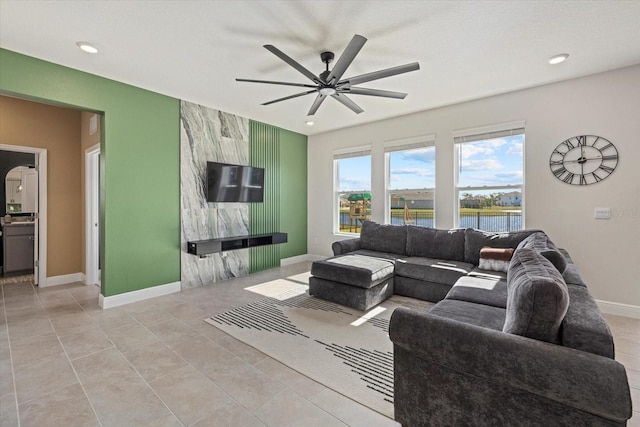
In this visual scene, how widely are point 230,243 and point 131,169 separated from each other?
171cm

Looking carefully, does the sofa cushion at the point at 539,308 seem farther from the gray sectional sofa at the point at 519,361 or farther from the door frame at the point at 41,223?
the door frame at the point at 41,223

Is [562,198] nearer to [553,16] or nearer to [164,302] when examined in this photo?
[553,16]

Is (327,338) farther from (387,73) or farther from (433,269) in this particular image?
(387,73)

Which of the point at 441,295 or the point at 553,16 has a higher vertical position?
the point at 553,16

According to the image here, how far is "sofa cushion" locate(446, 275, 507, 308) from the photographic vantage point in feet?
7.83

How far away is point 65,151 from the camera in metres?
4.70

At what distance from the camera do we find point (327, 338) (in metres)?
2.75

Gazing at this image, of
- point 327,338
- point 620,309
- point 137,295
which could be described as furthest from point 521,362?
point 137,295

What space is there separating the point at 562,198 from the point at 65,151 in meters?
7.41

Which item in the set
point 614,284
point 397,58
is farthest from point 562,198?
point 397,58

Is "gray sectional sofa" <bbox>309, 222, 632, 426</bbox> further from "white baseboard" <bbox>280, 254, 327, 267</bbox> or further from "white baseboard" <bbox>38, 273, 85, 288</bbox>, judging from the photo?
"white baseboard" <bbox>38, 273, 85, 288</bbox>

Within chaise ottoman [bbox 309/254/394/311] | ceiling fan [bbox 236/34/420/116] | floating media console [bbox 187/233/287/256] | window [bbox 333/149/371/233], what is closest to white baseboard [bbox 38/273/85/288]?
floating media console [bbox 187/233/287/256]

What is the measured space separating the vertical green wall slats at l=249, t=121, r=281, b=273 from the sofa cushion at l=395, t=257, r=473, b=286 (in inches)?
108

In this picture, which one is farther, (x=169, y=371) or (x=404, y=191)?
(x=404, y=191)
